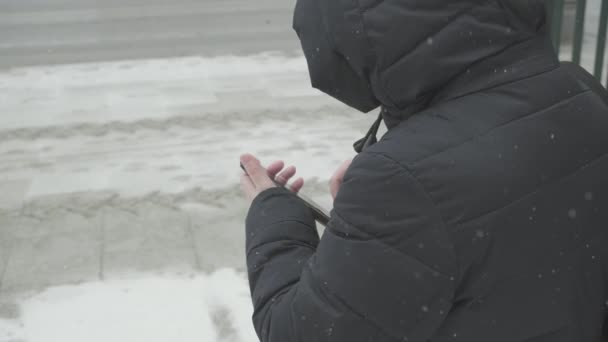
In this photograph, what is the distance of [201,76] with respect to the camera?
23.2ft

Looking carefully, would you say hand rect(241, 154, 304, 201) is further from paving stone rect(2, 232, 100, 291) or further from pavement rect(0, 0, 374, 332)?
paving stone rect(2, 232, 100, 291)

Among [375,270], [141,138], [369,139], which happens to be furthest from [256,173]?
[141,138]

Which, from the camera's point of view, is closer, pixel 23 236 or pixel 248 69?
pixel 23 236

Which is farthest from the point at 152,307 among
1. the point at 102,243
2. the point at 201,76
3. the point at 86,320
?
the point at 201,76

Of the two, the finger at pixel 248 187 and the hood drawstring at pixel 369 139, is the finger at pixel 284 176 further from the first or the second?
the hood drawstring at pixel 369 139

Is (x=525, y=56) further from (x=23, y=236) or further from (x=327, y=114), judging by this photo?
(x=327, y=114)

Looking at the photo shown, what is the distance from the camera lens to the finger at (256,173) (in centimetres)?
195

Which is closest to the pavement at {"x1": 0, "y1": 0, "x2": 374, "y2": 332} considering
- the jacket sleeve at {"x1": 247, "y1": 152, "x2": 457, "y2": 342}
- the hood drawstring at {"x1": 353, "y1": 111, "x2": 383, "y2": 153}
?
the hood drawstring at {"x1": 353, "y1": 111, "x2": 383, "y2": 153}

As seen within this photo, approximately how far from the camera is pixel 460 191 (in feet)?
4.44

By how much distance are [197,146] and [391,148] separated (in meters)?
4.11

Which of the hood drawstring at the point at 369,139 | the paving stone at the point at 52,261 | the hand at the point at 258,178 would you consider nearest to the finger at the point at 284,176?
the hand at the point at 258,178

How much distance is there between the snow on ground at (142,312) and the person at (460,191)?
1904 millimetres

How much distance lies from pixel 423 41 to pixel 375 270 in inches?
16.2

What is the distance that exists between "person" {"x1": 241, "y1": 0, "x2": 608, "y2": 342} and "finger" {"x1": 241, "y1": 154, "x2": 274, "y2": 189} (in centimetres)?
44
